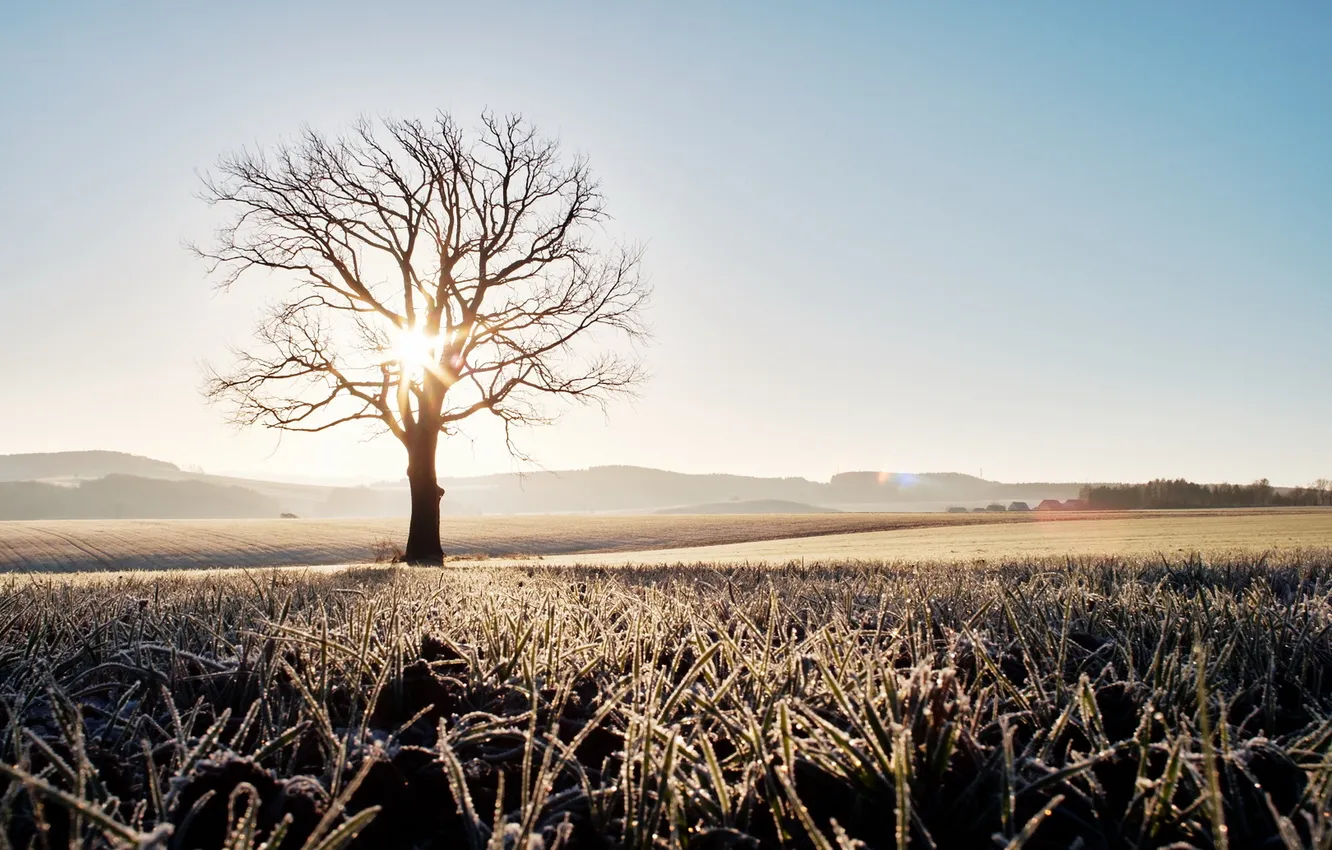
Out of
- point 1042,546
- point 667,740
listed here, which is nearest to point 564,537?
point 1042,546

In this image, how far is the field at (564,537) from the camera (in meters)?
26.7

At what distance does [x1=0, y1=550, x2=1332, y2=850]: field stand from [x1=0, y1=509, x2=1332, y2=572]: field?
2201 centimetres

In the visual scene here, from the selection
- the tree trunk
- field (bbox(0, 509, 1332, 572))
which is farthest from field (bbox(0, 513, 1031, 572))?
the tree trunk

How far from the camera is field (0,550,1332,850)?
0.99 m

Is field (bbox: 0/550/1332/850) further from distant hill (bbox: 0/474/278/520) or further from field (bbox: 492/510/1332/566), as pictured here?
distant hill (bbox: 0/474/278/520)

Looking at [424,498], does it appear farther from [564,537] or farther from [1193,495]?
[1193,495]

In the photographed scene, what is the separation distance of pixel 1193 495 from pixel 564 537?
191 feet

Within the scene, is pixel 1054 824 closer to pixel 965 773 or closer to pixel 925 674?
pixel 965 773

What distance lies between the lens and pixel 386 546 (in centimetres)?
3131

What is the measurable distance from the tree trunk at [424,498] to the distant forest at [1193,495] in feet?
203

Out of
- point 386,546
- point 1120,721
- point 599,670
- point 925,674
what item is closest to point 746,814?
point 925,674

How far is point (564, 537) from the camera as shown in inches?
1572

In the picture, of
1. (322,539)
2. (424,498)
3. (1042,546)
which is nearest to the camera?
(1042,546)

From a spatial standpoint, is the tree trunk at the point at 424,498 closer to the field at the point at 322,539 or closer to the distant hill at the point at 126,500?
the field at the point at 322,539
